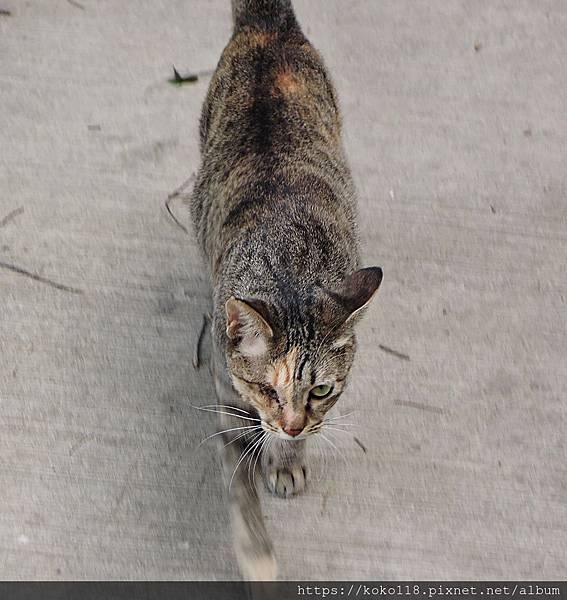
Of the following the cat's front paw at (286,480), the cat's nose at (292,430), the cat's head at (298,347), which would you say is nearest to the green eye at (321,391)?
the cat's head at (298,347)

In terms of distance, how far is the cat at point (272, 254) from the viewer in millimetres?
1877

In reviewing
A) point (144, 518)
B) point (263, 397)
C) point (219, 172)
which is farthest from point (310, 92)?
point (144, 518)

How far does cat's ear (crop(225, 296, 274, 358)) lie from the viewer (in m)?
1.77

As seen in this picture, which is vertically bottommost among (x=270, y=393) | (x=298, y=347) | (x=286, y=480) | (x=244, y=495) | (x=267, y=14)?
(x=286, y=480)

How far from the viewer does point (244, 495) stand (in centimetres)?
212

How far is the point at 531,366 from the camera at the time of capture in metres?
2.68

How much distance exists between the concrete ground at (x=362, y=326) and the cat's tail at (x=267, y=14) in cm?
67

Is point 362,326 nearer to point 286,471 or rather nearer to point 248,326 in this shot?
point 286,471

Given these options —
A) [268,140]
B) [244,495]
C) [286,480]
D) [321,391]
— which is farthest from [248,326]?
[268,140]

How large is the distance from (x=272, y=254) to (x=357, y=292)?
0.32 m

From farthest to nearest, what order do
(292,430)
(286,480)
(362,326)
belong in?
(362,326), (286,480), (292,430)

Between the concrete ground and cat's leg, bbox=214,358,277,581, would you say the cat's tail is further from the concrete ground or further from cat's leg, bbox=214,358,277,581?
cat's leg, bbox=214,358,277,581
